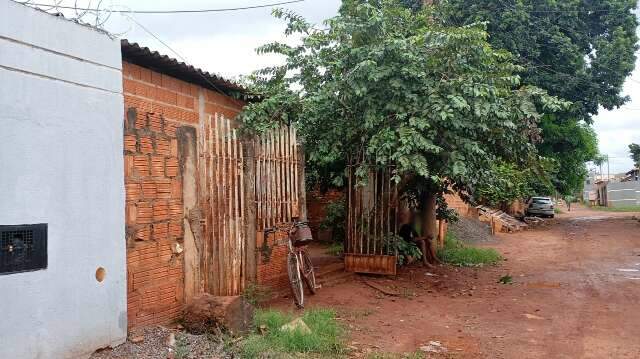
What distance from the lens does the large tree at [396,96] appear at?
7496 mm

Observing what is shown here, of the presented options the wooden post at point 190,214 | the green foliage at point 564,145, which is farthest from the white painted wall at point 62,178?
the green foliage at point 564,145

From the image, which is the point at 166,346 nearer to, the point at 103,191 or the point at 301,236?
the point at 103,191

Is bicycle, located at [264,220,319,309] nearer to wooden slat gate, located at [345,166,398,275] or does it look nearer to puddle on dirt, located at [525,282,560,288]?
wooden slat gate, located at [345,166,398,275]

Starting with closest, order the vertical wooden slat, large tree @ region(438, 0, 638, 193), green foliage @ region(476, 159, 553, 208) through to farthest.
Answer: the vertical wooden slat → green foliage @ region(476, 159, 553, 208) → large tree @ region(438, 0, 638, 193)

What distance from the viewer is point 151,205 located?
16.8ft

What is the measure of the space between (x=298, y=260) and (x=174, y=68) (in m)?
3.04

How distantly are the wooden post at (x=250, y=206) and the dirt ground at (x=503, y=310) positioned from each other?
80cm

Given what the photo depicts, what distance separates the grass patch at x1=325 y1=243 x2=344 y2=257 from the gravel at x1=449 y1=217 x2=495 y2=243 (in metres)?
5.15

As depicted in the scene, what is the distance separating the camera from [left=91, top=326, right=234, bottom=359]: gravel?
452 centimetres

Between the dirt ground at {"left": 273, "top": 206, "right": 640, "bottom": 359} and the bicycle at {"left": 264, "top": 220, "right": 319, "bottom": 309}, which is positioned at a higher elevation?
the bicycle at {"left": 264, "top": 220, "right": 319, "bottom": 309}

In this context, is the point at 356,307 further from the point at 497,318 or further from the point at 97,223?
the point at 97,223

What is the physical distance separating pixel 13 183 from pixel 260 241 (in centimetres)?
355

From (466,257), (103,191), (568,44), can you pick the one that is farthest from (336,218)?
(568,44)

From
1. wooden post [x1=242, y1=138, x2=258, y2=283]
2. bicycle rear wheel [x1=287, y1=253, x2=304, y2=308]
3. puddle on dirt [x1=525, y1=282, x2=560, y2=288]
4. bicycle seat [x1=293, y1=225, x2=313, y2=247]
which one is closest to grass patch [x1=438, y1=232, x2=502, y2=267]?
puddle on dirt [x1=525, y1=282, x2=560, y2=288]
